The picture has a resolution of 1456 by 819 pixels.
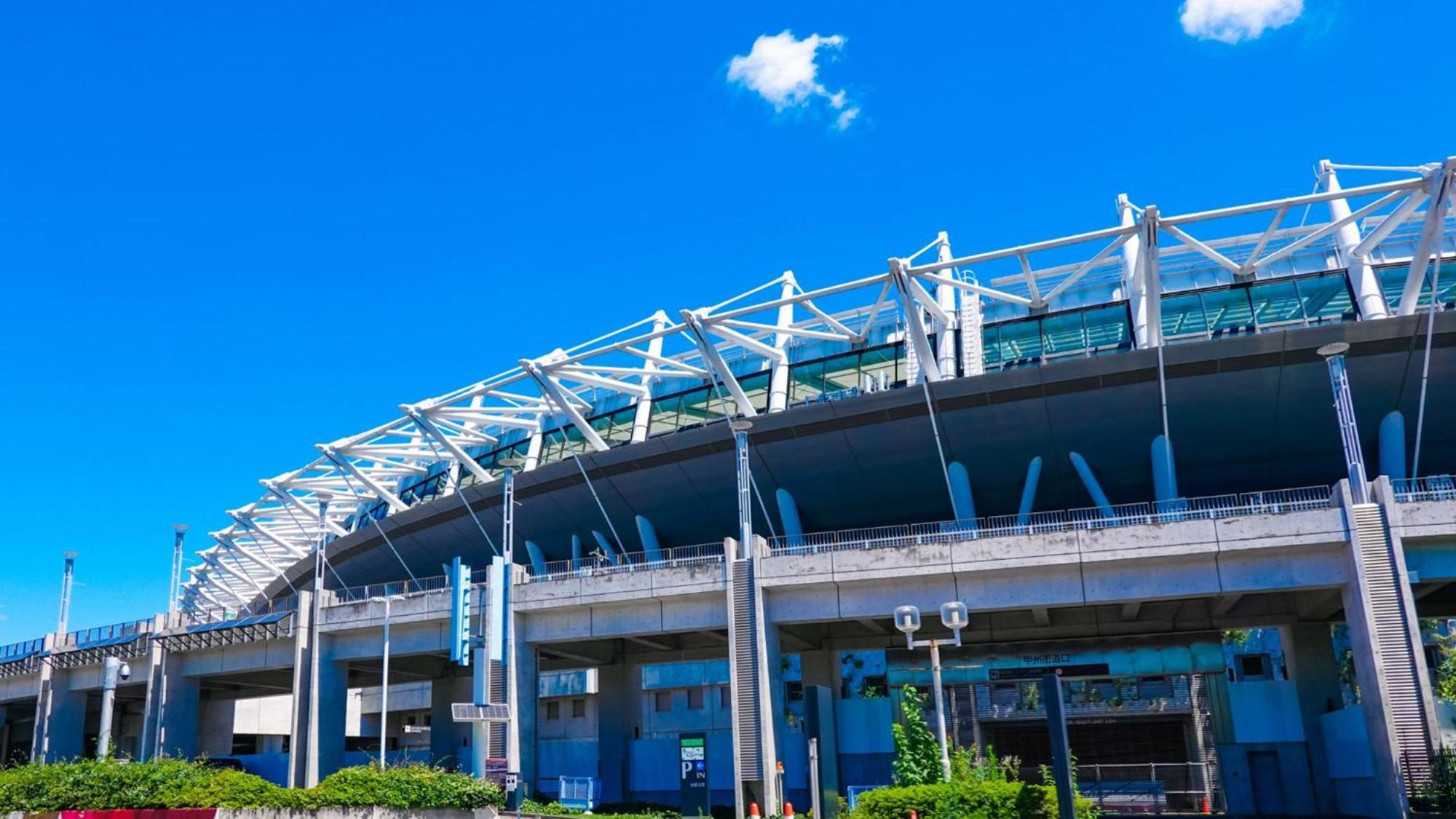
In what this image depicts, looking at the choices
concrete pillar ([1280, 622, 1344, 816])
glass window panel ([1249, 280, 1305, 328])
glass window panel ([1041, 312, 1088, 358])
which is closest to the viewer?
concrete pillar ([1280, 622, 1344, 816])

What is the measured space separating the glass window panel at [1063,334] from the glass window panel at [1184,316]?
10.6 feet

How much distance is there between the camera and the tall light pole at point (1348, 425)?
30.0 meters

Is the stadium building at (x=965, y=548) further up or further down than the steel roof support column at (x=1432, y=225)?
further down

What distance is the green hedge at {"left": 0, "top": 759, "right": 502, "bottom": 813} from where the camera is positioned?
1265 inches

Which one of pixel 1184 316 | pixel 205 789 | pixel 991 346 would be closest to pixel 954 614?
pixel 205 789

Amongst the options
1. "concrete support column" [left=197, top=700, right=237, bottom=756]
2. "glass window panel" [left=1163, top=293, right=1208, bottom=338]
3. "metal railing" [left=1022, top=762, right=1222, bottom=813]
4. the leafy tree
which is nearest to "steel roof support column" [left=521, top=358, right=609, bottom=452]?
"metal railing" [left=1022, top=762, right=1222, bottom=813]

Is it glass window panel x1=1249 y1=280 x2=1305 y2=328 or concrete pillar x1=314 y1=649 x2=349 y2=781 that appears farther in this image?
concrete pillar x1=314 y1=649 x2=349 y2=781

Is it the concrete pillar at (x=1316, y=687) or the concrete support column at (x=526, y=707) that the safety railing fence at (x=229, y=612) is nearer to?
the concrete support column at (x=526, y=707)

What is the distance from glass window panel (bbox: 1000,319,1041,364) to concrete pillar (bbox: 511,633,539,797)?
22.3 m

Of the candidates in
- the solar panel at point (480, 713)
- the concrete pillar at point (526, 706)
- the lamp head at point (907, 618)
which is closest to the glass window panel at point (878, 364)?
the concrete pillar at point (526, 706)

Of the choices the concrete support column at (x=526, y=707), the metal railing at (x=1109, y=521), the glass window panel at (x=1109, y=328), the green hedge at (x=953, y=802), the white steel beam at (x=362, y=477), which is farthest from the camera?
the white steel beam at (x=362, y=477)

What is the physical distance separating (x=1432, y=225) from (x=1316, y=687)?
1526 cm

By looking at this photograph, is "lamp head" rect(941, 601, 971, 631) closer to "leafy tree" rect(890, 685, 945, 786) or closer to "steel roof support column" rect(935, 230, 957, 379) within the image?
"leafy tree" rect(890, 685, 945, 786)

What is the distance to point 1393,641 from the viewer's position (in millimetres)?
28078
